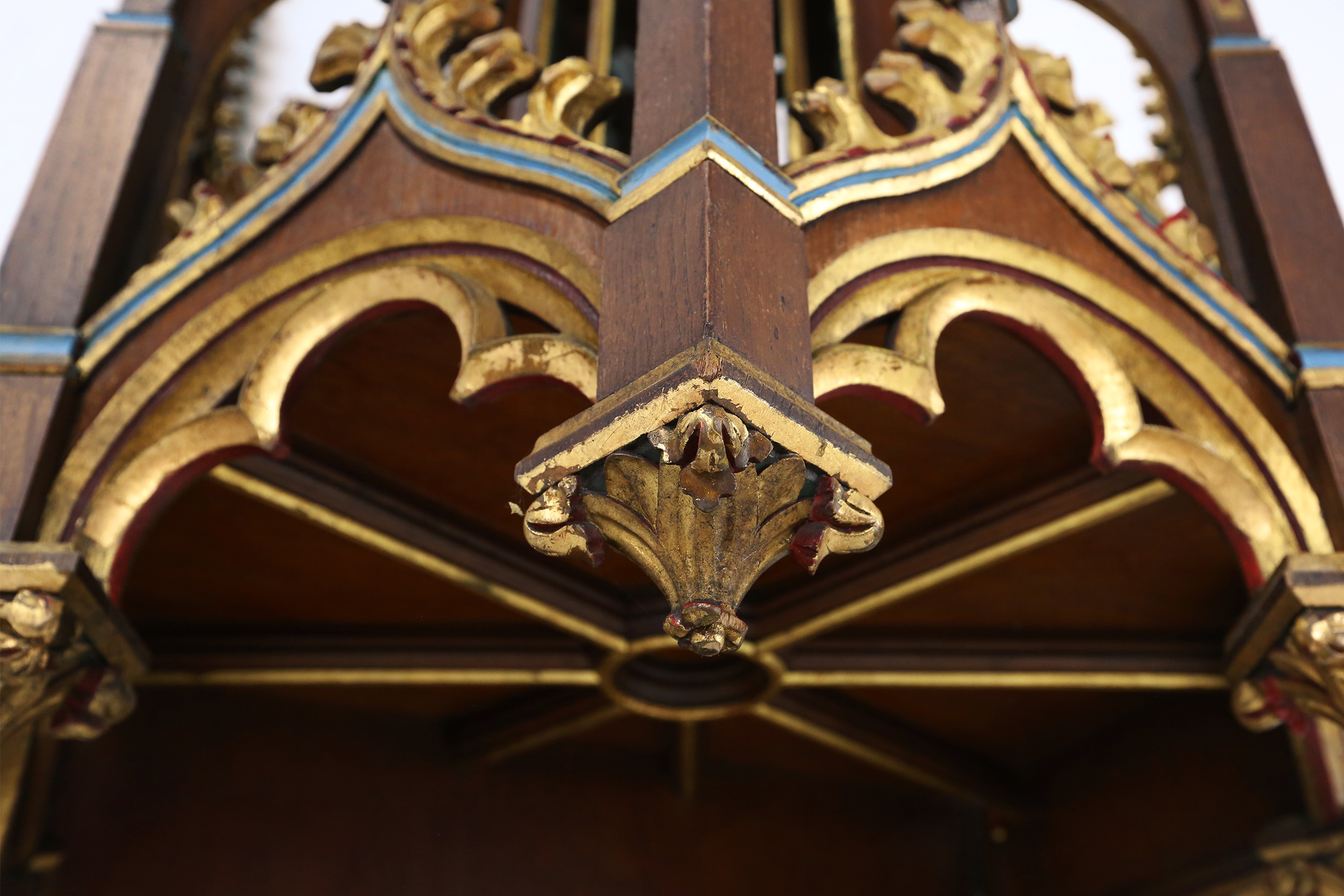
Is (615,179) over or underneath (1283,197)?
underneath

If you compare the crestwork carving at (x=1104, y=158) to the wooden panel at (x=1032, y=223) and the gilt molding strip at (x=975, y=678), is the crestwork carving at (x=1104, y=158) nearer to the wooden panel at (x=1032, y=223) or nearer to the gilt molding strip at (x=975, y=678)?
the wooden panel at (x=1032, y=223)

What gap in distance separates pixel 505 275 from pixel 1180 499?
8.04 ft

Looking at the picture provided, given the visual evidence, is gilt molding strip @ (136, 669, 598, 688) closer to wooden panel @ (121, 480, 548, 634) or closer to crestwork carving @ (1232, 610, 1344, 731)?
wooden panel @ (121, 480, 548, 634)

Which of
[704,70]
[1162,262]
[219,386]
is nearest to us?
[704,70]

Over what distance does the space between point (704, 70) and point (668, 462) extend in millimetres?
1097

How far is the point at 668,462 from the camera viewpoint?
2777mm

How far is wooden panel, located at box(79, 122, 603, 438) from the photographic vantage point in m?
3.74

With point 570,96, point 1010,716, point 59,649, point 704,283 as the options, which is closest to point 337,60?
point 570,96

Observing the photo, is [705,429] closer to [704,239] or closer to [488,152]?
[704,239]

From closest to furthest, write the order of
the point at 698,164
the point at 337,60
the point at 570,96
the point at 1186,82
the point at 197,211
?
1. the point at 698,164
2. the point at 570,96
3. the point at 197,211
4. the point at 337,60
5. the point at 1186,82

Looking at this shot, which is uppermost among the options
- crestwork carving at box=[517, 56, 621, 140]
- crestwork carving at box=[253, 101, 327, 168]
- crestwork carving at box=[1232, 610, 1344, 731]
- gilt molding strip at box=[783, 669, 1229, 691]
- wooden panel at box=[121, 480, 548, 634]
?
crestwork carving at box=[253, 101, 327, 168]

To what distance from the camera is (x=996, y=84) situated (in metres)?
4.11

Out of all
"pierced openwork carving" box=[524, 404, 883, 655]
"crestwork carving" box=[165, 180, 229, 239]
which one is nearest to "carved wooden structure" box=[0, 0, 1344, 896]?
"pierced openwork carving" box=[524, 404, 883, 655]

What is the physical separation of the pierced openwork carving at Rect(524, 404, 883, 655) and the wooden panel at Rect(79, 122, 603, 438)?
0.94 metres
